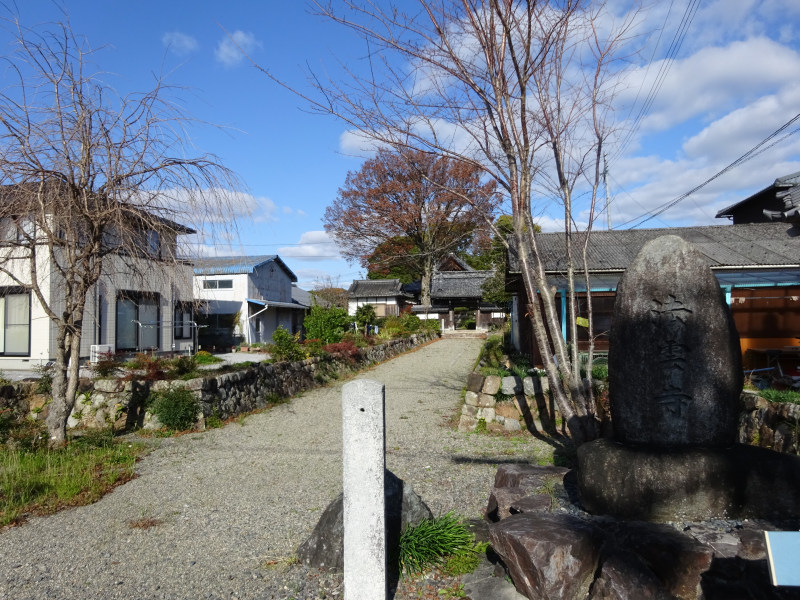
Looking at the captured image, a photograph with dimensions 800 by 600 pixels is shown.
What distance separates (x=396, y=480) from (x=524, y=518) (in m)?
1.15

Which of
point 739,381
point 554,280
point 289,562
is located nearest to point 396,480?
point 289,562

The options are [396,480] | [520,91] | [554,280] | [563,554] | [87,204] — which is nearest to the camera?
[563,554]

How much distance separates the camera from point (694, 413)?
12.8 feet

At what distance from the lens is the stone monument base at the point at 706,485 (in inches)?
141

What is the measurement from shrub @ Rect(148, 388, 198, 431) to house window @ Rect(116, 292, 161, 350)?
8.21 m

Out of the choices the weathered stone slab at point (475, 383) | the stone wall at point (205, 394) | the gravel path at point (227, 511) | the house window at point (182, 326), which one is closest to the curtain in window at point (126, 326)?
the house window at point (182, 326)

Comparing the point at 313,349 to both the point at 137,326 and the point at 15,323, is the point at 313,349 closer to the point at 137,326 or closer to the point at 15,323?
the point at 137,326

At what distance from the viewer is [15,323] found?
15359 mm

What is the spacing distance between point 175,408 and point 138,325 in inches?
389

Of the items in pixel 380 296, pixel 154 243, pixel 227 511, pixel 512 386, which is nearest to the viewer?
pixel 227 511

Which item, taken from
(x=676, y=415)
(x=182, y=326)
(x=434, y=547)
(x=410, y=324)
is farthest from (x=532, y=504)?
(x=410, y=324)

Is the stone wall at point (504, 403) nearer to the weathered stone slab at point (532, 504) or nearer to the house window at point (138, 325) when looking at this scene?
the weathered stone slab at point (532, 504)

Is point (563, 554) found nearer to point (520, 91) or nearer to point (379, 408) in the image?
point (379, 408)

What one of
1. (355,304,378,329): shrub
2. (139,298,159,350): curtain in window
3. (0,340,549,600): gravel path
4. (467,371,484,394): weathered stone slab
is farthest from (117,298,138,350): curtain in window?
(467,371,484,394): weathered stone slab
